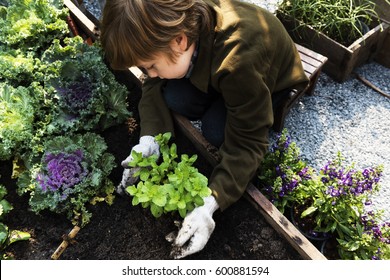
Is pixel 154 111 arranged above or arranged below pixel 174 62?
below

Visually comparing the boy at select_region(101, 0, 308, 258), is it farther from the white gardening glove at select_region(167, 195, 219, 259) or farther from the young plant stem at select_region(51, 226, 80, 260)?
the young plant stem at select_region(51, 226, 80, 260)

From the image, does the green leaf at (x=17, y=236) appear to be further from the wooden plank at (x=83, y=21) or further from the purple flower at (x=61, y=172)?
the wooden plank at (x=83, y=21)

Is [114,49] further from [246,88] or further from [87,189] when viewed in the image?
[87,189]

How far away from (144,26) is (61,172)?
3.08ft

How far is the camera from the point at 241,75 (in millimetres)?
1622

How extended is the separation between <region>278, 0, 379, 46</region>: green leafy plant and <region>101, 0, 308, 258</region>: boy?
94 cm

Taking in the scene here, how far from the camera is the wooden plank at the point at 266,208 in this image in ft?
5.76

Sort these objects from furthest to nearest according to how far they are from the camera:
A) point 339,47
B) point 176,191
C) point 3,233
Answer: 1. point 339,47
2. point 3,233
3. point 176,191

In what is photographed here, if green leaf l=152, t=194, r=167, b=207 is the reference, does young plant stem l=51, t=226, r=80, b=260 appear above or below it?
below

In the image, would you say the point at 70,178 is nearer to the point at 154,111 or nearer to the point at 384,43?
the point at 154,111

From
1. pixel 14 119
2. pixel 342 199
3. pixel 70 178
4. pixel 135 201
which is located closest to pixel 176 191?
pixel 135 201

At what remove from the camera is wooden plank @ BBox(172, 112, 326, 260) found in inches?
69.1

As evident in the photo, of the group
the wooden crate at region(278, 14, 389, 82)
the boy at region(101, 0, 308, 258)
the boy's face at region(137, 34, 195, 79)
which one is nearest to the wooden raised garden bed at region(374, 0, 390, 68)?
the wooden crate at region(278, 14, 389, 82)

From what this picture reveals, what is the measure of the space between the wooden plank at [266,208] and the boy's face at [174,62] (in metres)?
0.48
